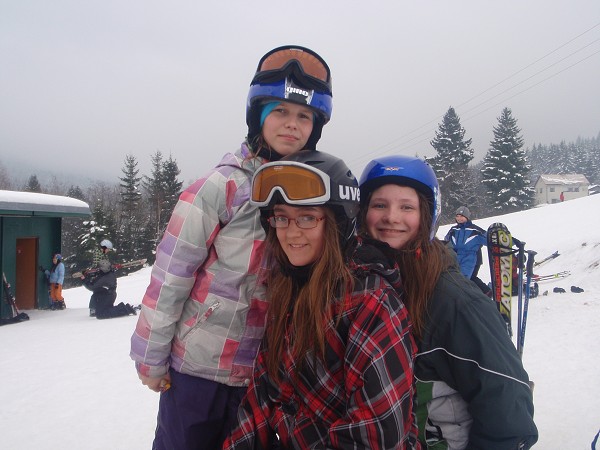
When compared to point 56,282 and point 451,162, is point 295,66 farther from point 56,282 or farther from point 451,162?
point 451,162

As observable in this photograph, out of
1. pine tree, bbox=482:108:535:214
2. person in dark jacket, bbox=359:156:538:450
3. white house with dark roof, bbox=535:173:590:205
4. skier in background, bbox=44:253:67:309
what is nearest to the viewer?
person in dark jacket, bbox=359:156:538:450

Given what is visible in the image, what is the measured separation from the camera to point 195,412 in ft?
6.73

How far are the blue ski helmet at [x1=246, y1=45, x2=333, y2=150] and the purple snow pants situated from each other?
1.41 m

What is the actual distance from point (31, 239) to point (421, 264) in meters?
15.5

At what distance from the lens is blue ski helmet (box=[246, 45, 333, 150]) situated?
2.10 metres

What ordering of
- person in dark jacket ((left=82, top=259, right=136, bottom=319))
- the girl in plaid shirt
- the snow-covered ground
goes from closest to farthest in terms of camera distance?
the girl in plaid shirt
the snow-covered ground
person in dark jacket ((left=82, top=259, right=136, bottom=319))

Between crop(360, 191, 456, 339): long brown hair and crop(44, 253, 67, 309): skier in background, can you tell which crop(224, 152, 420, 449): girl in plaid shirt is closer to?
crop(360, 191, 456, 339): long brown hair

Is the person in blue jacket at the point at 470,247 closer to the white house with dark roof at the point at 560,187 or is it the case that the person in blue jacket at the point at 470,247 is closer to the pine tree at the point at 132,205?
the pine tree at the point at 132,205

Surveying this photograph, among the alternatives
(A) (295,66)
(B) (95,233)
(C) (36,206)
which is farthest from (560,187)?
(A) (295,66)

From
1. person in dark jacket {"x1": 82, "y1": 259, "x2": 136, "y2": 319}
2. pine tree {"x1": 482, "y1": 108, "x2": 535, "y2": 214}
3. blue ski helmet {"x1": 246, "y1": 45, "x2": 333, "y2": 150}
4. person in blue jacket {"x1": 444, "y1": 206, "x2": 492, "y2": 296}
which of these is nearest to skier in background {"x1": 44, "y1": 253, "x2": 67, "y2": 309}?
person in dark jacket {"x1": 82, "y1": 259, "x2": 136, "y2": 319}

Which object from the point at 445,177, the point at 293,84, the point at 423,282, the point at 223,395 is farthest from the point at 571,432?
the point at 445,177

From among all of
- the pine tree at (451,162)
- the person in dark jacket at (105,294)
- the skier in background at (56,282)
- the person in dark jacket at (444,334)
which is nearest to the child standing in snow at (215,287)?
the person in dark jacket at (444,334)

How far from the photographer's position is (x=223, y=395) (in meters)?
2.10

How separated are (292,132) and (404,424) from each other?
58.9 inches
